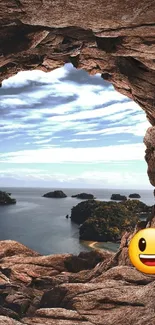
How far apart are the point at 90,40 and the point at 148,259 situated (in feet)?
62.8

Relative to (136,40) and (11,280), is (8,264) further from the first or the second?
(136,40)

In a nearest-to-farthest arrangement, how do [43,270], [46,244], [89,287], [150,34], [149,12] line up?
1. [149,12]
2. [150,34]
3. [89,287]
4. [43,270]
5. [46,244]

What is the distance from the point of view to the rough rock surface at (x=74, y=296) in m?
22.0

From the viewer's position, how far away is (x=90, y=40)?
2466 cm

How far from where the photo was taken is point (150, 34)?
64.7ft

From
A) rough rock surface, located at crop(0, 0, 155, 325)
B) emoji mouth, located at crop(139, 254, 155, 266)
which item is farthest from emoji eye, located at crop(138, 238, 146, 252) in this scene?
rough rock surface, located at crop(0, 0, 155, 325)

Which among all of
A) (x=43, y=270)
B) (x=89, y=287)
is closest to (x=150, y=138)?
(x=89, y=287)

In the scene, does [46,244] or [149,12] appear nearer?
[149,12]

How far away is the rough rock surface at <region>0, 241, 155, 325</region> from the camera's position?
22.0 m

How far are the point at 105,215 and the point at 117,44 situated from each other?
74105 millimetres

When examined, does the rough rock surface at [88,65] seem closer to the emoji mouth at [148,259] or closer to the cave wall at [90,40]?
the cave wall at [90,40]

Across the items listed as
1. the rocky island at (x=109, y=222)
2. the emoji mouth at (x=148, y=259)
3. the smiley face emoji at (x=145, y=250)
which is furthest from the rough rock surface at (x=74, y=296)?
the rocky island at (x=109, y=222)

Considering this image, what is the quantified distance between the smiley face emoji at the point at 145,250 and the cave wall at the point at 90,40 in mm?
12326

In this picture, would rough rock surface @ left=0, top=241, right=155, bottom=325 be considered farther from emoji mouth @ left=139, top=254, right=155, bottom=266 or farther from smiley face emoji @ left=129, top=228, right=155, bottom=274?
emoji mouth @ left=139, top=254, right=155, bottom=266
